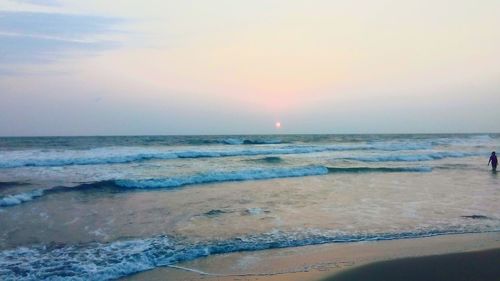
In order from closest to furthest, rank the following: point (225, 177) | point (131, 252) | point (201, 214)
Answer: point (131, 252) → point (201, 214) → point (225, 177)

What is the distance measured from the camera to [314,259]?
23.9ft

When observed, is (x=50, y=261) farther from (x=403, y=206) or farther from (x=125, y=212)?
(x=403, y=206)

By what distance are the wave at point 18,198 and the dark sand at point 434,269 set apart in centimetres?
1122

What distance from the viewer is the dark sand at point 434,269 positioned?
20.2 ft

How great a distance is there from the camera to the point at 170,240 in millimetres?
8656

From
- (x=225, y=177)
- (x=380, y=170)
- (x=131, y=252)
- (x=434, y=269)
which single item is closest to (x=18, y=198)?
(x=131, y=252)

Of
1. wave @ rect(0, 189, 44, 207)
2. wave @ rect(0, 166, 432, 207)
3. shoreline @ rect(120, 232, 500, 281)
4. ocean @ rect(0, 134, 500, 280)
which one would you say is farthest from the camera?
wave @ rect(0, 166, 432, 207)

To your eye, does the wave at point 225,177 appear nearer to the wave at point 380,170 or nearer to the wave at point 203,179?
the wave at point 203,179

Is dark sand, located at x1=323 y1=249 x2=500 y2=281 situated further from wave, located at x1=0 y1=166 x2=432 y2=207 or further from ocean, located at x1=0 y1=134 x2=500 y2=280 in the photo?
wave, located at x1=0 y1=166 x2=432 y2=207

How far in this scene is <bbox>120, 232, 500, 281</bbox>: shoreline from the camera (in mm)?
6559

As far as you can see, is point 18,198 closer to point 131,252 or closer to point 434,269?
point 131,252

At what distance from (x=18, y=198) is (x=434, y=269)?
12.6 meters

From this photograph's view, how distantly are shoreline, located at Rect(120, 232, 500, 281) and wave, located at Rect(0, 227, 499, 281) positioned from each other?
0.91ft

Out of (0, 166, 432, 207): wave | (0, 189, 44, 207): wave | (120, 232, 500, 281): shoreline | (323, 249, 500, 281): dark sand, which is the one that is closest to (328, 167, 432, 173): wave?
(0, 166, 432, 207): wave
